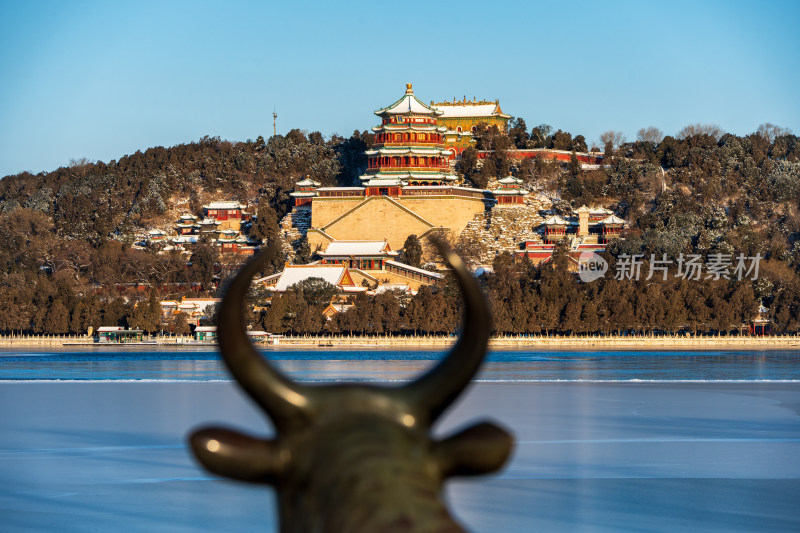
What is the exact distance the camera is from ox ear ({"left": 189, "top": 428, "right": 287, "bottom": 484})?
2.27m

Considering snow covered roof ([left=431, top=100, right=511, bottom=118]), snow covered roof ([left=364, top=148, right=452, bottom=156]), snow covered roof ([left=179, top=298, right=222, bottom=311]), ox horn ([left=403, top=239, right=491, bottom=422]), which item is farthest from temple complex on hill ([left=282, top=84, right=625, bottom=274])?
ox horn ([left=403, top=239, right=491, bottom=422])

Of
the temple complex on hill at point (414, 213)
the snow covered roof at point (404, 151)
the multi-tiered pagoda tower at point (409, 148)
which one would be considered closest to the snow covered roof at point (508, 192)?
the temple complex on hill at point (414, 213)

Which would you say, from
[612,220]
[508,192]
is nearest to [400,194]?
[508,192]

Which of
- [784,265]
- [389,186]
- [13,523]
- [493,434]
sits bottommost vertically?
[13,523]

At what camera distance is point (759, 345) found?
70500 millimetres

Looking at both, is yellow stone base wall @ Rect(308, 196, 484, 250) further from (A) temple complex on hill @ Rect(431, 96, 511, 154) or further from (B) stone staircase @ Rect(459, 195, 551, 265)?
(A) temple complex on hill @ Rect(431, 96, 511, 154)

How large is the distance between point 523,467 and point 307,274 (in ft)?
190

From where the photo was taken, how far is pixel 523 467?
18609 millimetres

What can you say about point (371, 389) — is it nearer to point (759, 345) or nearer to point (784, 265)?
point (759, 345)

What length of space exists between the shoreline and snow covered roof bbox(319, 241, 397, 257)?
8.75 metres

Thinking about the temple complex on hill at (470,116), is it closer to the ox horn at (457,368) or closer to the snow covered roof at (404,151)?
the snow covered roof at (404,151)

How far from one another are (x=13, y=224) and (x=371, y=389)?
98281mm

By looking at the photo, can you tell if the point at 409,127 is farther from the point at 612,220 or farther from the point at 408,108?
the point at 612,220

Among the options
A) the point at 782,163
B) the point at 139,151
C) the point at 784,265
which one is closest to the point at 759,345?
the point at 784,265
